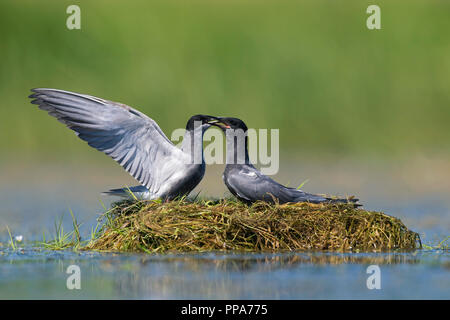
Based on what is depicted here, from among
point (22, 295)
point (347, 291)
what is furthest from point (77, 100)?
point (347, 291)

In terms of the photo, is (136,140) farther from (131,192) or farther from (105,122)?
(131,192)

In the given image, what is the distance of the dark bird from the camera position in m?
11.8

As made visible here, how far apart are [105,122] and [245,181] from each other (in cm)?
209

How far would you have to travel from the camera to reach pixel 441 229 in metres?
12.6

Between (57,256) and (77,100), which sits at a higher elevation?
(77,100)

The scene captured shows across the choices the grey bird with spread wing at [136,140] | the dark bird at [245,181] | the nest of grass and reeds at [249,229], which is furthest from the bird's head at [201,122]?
the nest of grass and reeds at [249,229]

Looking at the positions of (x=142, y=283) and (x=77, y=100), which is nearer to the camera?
(x=142, y=283)

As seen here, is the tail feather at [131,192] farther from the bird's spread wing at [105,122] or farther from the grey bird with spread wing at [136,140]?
the bird's spread wing at [105,122]

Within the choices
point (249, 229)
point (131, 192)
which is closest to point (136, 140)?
point (131, 192)

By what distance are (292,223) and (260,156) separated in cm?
438

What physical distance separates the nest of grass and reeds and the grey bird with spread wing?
0.86 metres

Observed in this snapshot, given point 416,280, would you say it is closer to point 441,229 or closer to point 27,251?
point 441,229
